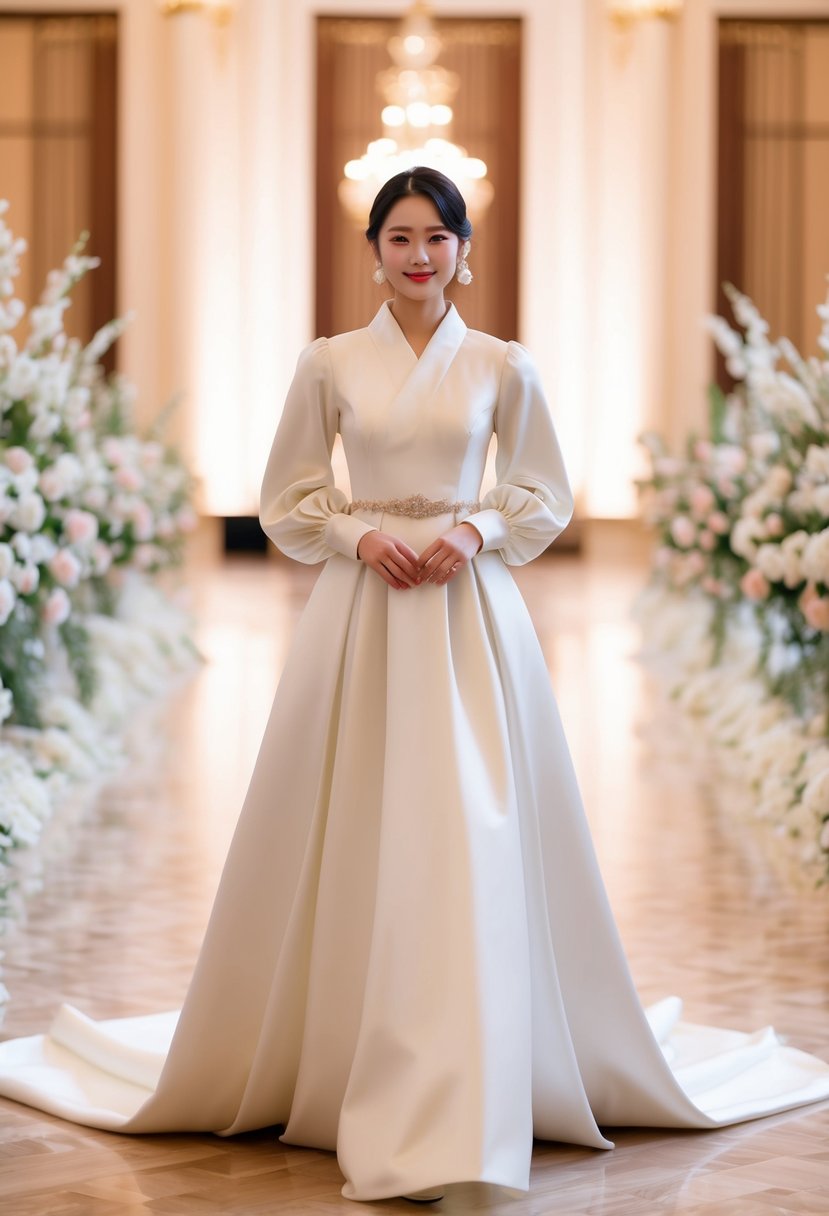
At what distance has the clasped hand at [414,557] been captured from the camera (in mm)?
2949

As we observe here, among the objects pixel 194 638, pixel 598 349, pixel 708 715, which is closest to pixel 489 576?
pixel 708 715

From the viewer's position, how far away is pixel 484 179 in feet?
56.0

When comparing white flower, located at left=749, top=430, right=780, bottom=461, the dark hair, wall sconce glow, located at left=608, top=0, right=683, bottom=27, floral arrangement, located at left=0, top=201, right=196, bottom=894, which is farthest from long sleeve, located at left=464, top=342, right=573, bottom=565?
wall sconce glow, located at left=608, top=0, right=683, bottom=27

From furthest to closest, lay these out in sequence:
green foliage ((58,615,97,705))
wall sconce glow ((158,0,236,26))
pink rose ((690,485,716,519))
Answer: wall sconce glow ((158,0,236,26)), pink rose ((690,485,716,519)), green foliage ((58,615,97,705))

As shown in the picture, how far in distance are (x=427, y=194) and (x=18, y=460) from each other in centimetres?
274

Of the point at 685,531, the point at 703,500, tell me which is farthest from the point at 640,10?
the point at 703,500

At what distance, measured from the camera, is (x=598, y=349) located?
687 inches

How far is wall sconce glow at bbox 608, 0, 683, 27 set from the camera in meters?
16.3

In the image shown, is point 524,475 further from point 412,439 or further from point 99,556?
point 99,556

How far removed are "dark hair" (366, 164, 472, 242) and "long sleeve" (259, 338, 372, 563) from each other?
0.26m

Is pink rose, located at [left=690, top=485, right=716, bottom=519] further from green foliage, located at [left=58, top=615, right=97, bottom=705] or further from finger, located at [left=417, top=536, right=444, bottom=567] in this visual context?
finger, located at [left=417, top=536, right=444, bottom=567]

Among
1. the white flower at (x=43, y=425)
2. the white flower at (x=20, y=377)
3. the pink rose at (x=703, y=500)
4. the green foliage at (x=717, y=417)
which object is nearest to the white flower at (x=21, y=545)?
the white flower at (x=43, y=425)

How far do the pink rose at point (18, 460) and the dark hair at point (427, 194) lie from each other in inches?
103

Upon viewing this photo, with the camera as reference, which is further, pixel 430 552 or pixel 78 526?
pixel 78 526
